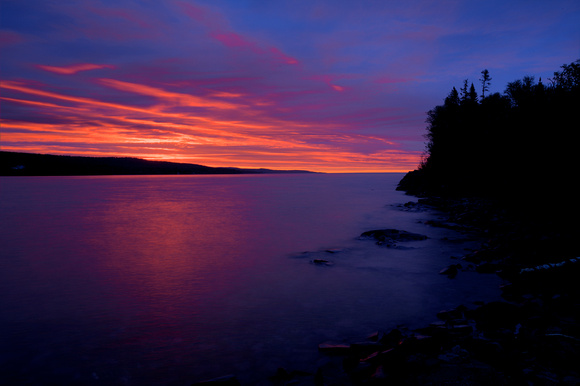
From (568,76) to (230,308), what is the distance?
44.9 metres

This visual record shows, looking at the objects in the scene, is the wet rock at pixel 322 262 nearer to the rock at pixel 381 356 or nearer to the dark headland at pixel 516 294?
the dark headland at pixel 516 294

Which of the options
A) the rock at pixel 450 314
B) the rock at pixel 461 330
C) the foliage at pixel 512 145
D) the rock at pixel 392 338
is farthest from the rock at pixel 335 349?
the foliage at pixel 512 145

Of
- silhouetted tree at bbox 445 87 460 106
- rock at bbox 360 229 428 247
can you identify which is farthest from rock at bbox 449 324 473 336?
silhouetted tree at bbox 445 87 460 106

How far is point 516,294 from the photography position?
10305 millimetres

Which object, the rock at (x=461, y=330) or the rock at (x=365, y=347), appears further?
the rock at (x=461, y=330)

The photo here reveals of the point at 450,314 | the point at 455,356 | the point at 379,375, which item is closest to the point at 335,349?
the point at 379,375

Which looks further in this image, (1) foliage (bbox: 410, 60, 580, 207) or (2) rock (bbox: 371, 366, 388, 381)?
(1) foliage (bbox: 410, 60, 580, 207)

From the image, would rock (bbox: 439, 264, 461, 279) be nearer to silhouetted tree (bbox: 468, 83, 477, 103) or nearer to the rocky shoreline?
the rocky shoreline

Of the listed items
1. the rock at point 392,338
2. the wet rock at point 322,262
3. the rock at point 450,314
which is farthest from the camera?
the wet rock at point 322,262

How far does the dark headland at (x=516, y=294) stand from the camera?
5.91 m

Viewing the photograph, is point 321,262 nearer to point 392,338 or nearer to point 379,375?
point 392,338

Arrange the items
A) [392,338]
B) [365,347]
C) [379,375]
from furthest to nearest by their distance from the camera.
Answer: [392,338] → [365,347] → [379,375]

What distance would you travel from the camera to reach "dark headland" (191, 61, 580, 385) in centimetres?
591

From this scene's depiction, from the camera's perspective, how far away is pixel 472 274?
13.0 m
